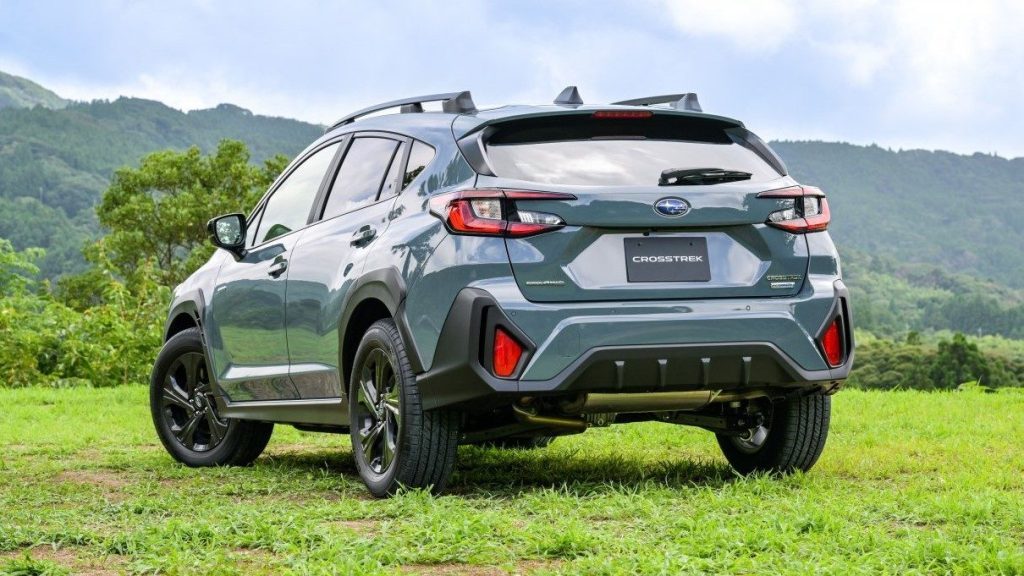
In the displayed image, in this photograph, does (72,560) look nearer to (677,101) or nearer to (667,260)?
(667,260)

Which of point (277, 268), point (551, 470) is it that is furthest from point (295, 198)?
point (551, 470)

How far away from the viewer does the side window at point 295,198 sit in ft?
24.0

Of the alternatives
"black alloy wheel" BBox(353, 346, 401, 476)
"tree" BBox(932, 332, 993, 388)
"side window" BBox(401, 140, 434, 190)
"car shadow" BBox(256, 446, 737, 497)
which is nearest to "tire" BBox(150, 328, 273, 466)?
"car shadow" BBox(256, 446, 737, 497)

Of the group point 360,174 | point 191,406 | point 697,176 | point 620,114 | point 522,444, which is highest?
point 620,114

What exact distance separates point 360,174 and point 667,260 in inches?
73.4

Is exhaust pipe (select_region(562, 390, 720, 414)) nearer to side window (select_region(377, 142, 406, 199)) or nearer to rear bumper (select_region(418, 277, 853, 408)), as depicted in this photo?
rear bumper (select_region(418, 277, 853, 408))

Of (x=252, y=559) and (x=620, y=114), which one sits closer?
(x=252, y=559)

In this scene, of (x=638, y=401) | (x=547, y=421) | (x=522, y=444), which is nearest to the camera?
(x=638, y=401)

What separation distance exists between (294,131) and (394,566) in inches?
7790

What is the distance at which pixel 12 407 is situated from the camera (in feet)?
40.9

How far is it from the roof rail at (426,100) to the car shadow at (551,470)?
5.82 feet

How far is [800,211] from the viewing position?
6.01m

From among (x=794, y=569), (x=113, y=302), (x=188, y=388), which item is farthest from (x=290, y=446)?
(x=113, y=302)

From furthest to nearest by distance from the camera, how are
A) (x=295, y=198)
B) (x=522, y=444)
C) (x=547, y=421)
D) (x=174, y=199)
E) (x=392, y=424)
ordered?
1. (x=174, y=199)
2. (x=522, y=444)
3. (x=295, y=198)
4. (x=392, y=424)
5. (x=547, y=421)
